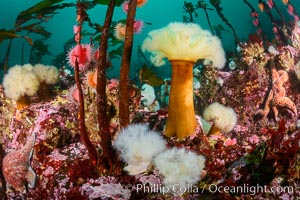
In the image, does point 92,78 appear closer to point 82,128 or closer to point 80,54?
point 80,54

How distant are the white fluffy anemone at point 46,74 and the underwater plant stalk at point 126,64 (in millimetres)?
2716

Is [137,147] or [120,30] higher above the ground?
[120,30]

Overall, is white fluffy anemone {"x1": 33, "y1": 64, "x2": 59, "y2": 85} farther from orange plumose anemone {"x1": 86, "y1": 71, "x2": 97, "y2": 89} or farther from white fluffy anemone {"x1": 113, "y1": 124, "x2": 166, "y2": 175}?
white fluffy anemone {"x1": 113, "y1": 124, "x2": 166, "y2": 175}

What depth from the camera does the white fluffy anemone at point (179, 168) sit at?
293 centimetres

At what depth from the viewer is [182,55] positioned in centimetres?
388

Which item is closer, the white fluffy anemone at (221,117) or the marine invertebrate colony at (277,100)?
the white fluffy anemone at (221,117)

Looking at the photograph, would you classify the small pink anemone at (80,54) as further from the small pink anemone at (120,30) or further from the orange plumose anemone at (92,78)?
the small pink anemone at (120,30)

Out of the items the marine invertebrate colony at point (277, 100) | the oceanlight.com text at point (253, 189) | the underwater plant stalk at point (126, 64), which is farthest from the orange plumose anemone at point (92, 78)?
the marine invertebrate colony at point (277, 100)

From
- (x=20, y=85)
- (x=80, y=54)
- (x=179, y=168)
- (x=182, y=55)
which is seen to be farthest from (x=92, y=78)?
(x=179, y=168)

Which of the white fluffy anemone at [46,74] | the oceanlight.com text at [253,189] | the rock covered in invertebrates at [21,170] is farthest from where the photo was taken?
the white fluffy anemone at [46,74]

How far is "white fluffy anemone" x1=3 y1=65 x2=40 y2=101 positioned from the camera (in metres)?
4.99

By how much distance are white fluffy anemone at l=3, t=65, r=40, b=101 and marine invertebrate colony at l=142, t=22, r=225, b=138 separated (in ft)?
7.61

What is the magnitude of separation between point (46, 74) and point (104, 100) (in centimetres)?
276

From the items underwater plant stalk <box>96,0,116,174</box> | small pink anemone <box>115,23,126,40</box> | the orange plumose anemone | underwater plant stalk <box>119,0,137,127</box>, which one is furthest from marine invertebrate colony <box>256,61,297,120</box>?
underwater plant stalk <box>96,0,116,174</box>
